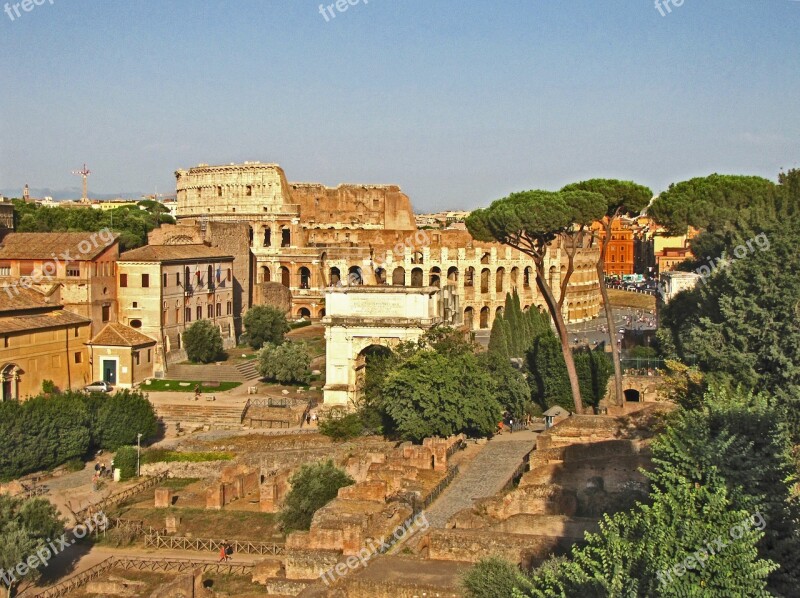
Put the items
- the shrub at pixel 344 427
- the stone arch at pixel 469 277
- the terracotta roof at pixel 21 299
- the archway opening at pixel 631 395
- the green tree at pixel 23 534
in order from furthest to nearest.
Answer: the stone arch at pixel 469 277, the terracotta roof at pixel 21 299, the archway opening at pixel 631 395, the shrub at pixel 344 427, the green tree at pixel 23 534

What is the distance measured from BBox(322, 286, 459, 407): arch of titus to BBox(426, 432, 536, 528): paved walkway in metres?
6.22

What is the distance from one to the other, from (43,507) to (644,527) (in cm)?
1536

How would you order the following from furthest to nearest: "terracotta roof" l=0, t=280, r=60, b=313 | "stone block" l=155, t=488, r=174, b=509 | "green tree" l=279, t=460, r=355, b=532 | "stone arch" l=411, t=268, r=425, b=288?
"stone arch" l=411, t=268, r=425, b=288, "terracotta roof" l=0, t=280, r=60, b=313, "stone block" l=155, t=488, r=174, b=509, "green tree" l=279, t=460, r=355, b=532

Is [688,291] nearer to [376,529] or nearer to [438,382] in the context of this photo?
[438,382]

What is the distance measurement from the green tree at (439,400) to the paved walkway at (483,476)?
922 millimetres

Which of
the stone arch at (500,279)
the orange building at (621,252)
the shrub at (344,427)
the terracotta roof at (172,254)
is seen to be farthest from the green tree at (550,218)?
the orange building at (621,252)

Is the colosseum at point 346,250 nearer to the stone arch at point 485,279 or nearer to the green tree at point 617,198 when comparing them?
the stone arch at point 485,279

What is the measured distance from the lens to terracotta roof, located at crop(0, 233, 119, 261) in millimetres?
40250

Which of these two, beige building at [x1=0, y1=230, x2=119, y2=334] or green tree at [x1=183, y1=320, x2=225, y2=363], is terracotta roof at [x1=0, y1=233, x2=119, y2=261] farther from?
green tree at [x1=183, y1=320, x2=225, y2=363]

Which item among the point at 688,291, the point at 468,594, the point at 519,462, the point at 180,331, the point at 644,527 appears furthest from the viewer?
the point at 180,331

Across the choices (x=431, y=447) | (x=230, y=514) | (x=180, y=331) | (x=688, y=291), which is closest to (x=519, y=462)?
(x=431, y=447)

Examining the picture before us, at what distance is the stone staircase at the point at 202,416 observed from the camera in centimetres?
3434

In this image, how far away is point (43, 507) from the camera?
72.4 ft

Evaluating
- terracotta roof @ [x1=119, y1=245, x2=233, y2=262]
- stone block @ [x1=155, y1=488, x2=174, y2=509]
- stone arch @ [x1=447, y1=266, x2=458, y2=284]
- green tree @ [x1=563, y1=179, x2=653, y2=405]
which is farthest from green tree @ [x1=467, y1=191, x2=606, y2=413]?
stone arch @ [x1=447, y1=266, x2=458, y2=284]
